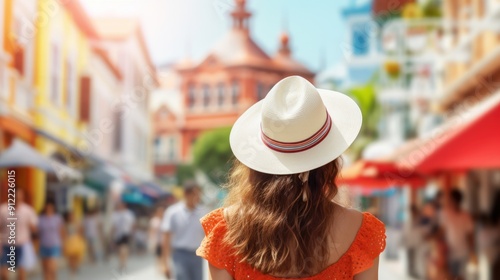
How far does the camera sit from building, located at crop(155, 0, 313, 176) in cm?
6881

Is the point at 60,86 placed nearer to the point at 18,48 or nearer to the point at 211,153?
the point at 18,48

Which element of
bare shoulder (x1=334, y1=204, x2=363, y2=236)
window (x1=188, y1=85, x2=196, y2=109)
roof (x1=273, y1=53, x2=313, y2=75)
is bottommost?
window (x1=188, y1=85, x2=196, y2=109)

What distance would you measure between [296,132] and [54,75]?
60.7ft

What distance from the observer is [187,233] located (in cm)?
724

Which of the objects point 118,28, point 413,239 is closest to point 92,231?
point 413,239

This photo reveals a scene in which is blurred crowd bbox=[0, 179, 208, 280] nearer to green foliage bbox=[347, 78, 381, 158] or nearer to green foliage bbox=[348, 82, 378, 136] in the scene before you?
green foliage bbox=[347, 78, 381, 158]

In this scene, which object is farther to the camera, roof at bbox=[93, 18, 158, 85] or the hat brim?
roof at bbox=[93, 18, 158, 85]

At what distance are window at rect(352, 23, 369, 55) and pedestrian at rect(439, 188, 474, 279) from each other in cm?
3574

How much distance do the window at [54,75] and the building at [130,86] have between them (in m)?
9.65

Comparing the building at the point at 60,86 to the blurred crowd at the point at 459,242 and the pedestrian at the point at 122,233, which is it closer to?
the pedestrian at the point at 122,233

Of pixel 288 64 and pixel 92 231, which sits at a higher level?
pixel 92 231

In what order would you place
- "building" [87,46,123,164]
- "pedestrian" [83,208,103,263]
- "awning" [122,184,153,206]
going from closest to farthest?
"pedestrian" [83,208,103,263] → "building" [87,46,123,164] → "awning" [122,184,153,206]

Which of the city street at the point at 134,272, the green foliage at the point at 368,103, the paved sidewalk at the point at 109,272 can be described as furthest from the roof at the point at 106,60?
the green foliage at the point at 368,103

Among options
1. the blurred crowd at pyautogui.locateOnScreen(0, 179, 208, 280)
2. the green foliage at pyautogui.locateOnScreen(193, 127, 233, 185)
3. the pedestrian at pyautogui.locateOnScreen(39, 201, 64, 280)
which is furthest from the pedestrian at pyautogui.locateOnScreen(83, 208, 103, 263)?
the green foliage at pyautogui.locateOnScreen(193, 127, 233, 185)
